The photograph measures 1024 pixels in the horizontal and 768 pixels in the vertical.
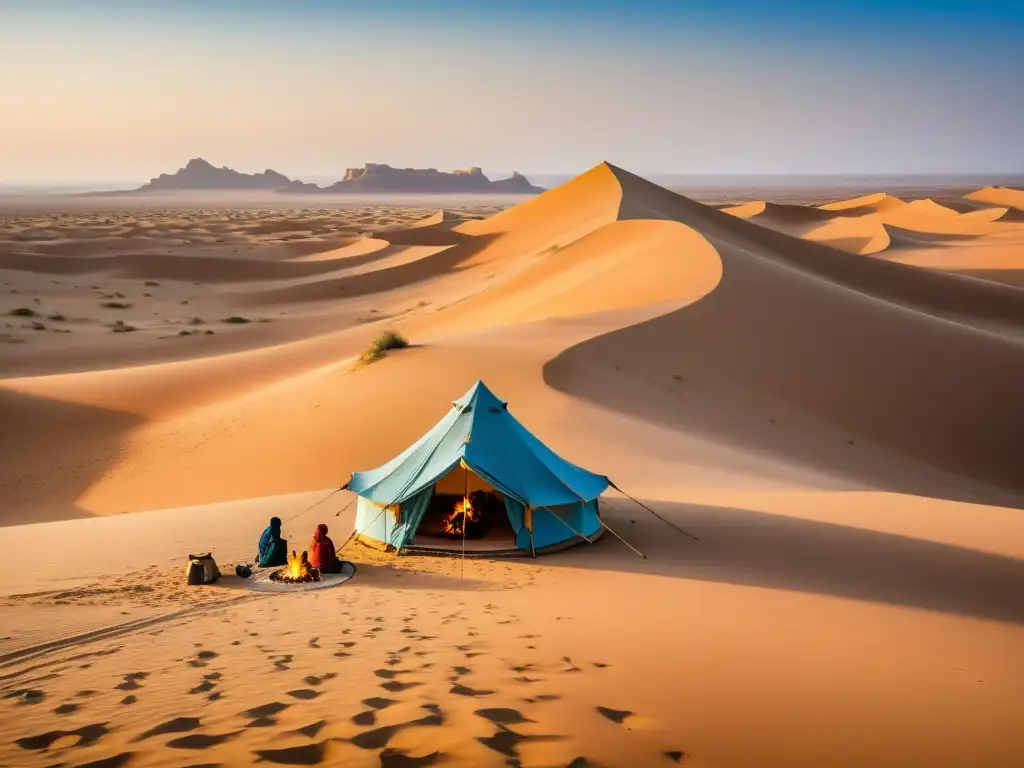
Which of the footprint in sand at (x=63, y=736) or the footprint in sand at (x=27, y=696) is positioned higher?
the footprint in sand at (x=63, y=736)

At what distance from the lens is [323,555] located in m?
10.6

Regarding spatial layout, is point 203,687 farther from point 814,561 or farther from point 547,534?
point 814,561

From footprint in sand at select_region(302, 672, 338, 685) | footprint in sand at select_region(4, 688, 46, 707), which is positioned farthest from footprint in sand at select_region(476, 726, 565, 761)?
footprint in sand at select_region(4, 688, 46, 707)

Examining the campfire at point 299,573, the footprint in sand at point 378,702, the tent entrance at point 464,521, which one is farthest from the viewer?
the tent entrance at point 464,521

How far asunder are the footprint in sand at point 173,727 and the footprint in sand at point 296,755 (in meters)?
0.62

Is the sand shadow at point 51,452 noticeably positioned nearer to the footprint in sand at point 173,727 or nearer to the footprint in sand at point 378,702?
the footprint in sand at point 173,727

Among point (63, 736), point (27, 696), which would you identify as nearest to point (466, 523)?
point (27, 696)

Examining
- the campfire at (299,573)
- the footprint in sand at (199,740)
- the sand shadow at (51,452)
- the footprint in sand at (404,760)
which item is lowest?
the sand shadow at (51,452)

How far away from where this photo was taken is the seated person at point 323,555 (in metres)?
10.6

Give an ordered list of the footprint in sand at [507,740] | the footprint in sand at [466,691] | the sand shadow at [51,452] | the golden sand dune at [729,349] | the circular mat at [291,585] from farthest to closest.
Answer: the golden sand dune at [729,349]
the sand shadow at [51,452]
the circular mat at [291,585]
the footprint in sand at [466,691]
the footprint in sand at [507,740]

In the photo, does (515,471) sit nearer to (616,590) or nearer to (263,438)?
(616,590)

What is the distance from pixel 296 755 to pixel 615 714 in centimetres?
195

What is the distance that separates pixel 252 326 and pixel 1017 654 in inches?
1401

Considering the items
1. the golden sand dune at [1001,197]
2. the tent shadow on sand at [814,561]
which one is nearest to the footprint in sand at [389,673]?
the tent shadow on sand at [814,561]
